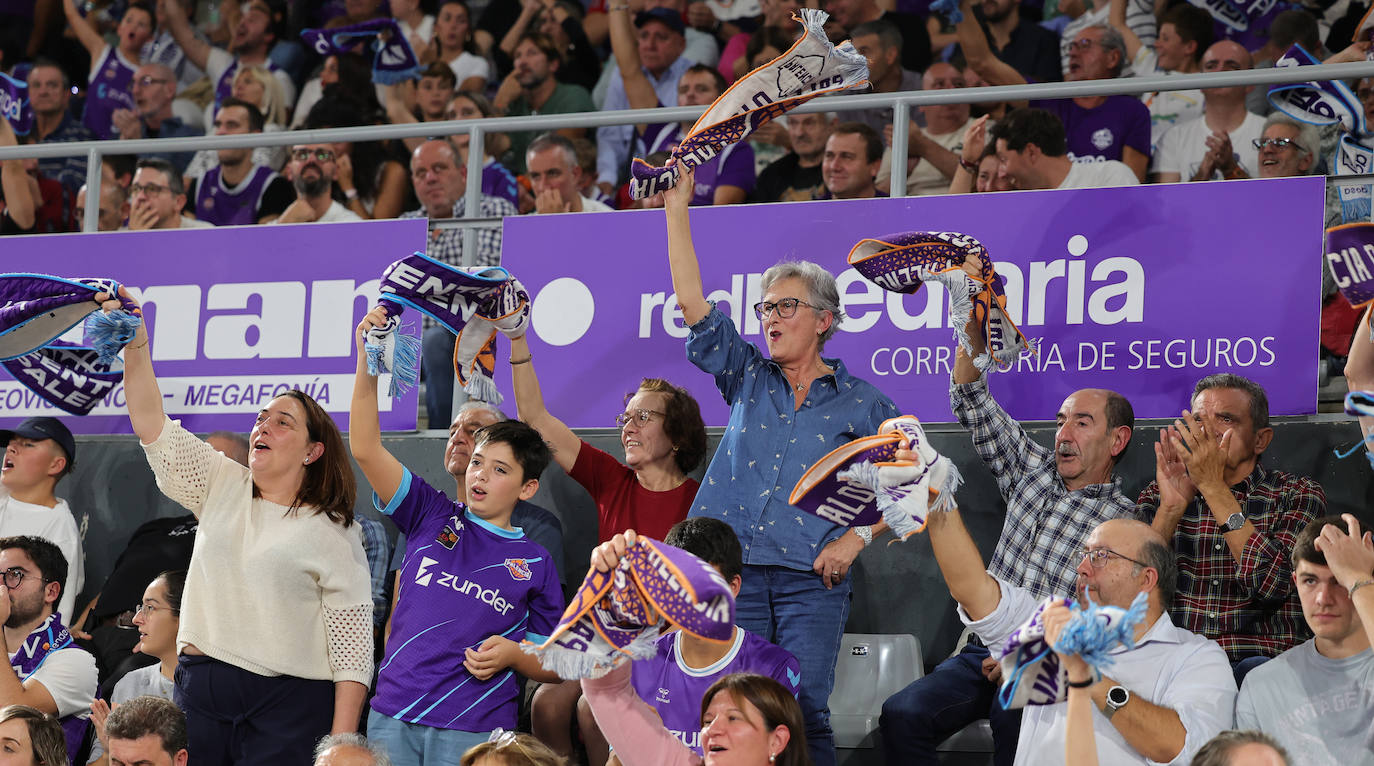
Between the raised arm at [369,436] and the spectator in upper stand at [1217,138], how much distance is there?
3631mm

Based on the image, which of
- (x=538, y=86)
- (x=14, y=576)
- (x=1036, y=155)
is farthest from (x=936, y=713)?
(x=538, y=86)

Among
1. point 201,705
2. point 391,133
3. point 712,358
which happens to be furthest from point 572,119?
point 201,705

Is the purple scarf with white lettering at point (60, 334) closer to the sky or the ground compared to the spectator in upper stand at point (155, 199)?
closer to the ground

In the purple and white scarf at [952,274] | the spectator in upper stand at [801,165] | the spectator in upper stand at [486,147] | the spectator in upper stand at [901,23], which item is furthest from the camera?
the spectator in upper stand at [901,23]

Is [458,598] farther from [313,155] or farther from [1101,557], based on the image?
[313,155]

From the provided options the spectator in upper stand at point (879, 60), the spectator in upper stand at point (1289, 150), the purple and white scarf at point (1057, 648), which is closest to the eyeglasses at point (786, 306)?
the purple and white scarf at point (1057, 648)

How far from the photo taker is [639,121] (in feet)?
21.4

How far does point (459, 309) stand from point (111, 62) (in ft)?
18.9

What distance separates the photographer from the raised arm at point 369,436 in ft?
15.3

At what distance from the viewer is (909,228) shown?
605cm

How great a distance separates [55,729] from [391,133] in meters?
3.08

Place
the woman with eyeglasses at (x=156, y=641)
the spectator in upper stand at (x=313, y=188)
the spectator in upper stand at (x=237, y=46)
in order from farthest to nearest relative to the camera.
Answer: the spectator in upper stand at (x=237, y=46) → the spectator in upper stand at (x=313, y=188) → the woman with eyeglasses at (x=156, y=641)

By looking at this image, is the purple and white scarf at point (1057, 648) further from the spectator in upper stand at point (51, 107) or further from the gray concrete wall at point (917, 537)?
the spectator in upper stand at point (51, 107)

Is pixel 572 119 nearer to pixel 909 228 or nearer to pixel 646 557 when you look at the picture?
pixel 909 228
